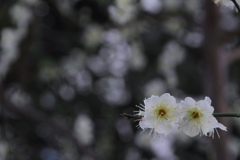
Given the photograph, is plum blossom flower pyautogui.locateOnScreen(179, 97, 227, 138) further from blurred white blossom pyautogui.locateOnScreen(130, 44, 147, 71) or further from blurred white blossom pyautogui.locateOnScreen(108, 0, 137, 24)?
blurred white blossom pyautogui.locateOnScreen(130, 44, 147, 71)

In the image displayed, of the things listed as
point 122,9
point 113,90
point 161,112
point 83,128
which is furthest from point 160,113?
point 113,90

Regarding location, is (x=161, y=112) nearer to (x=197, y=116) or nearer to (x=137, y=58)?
(x=197, y=116)

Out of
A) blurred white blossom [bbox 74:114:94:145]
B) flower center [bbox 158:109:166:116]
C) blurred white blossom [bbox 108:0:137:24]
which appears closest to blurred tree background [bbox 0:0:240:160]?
blurred white blossom [bbox 74:114:94:145]

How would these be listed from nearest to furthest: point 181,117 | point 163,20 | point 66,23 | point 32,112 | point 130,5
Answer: point 181,117, point 130,5, point 32,112, point 163,20, point 66,23

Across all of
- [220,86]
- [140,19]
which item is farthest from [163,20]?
[220,86]

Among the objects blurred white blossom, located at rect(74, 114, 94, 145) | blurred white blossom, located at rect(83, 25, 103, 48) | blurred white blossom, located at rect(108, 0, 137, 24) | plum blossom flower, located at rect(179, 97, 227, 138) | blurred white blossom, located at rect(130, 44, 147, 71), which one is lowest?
plum blossom flower, located at rect(179, 97, 227, 138)

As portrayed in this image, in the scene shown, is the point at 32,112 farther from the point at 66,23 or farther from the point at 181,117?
the point at 181,117
